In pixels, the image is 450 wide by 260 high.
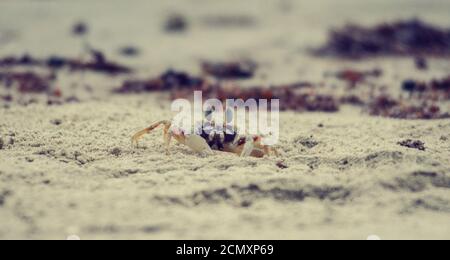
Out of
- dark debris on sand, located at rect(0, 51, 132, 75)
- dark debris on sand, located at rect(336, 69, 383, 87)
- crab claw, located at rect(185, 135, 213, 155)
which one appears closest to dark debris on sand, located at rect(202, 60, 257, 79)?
dark debris on sand, located at rect(0, 51, 132, 75)

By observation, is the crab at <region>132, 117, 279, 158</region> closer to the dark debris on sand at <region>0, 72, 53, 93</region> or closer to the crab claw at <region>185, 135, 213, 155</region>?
the crab claw at <region>185, 135, 213, 155</region>

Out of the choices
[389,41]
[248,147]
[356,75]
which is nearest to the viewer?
[248,147]

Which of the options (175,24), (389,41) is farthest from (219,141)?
(175,24)

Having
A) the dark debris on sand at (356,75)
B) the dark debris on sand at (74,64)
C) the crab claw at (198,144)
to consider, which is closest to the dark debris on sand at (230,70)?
the dark debris on sand at (74,64)

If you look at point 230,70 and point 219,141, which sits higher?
point 230,70

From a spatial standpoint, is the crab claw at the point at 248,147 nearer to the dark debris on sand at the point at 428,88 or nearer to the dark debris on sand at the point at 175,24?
the dark debris on sand at the point at 428,88

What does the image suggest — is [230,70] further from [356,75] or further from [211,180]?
[211,180]

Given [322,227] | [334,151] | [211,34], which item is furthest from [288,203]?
[211,34]

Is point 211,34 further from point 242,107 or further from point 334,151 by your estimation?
point 334,151

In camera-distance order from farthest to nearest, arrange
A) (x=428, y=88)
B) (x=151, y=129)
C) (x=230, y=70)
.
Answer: (x=230, y=70)
(x=428, y=88)
(x=151, y=129)
